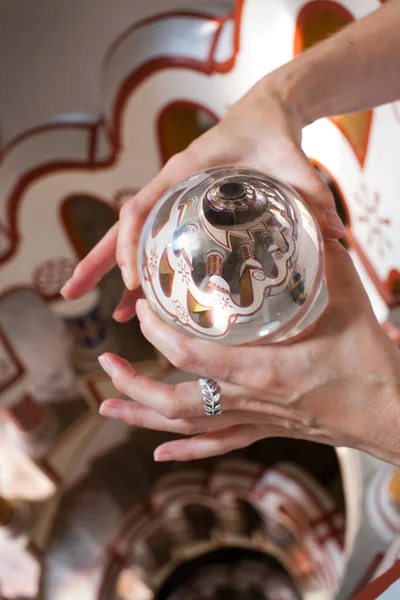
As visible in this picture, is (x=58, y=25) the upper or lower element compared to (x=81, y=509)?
upper

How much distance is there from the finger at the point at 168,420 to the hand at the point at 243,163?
0.29 feet

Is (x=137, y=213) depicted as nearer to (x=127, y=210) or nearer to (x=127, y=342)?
(x=127, y=210)

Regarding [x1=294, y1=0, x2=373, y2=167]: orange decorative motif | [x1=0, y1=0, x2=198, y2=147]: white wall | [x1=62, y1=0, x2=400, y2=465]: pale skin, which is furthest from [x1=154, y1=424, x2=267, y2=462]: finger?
[x1=0, y1=0, x2=198, y2=147]: white wall

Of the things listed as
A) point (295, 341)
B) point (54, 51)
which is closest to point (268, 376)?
point (295, 341)

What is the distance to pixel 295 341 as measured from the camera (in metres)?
0.38

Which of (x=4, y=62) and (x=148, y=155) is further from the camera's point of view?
(x=148, y=155)

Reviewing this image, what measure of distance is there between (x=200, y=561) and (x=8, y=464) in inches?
20.1

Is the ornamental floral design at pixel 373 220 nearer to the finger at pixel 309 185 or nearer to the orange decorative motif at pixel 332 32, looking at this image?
the orange decorative motif at pixel 332 32

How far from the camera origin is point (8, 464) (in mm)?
1168

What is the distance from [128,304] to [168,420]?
0.34ft

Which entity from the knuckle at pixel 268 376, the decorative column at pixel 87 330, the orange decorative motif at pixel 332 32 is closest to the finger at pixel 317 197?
the knuckle at pixel 268 376

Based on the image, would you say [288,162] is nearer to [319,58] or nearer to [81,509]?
[319,58]

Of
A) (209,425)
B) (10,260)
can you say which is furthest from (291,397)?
(10,260)

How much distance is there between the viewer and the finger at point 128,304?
0.45m
